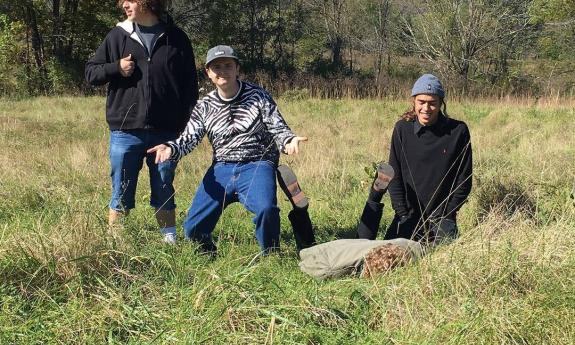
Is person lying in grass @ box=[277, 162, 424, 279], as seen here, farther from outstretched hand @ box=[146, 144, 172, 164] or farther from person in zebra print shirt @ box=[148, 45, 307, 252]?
outstretched hand @ box=[146, 144, 172, 164]

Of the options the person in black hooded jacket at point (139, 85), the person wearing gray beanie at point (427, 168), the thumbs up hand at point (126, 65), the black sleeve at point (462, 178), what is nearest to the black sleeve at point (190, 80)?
the person in black hooded jacket at point (139, 85)

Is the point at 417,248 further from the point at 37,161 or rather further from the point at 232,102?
the point at 37,161

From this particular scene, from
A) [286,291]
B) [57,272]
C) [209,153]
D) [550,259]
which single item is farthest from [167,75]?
[209,153]

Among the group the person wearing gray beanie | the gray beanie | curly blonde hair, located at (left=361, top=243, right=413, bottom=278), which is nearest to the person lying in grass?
curly blonde hair, located at (left=361, top=243, right=413, bottom=278)

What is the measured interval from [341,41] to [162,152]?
2526 cm

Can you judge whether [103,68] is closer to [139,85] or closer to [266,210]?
[139,85]

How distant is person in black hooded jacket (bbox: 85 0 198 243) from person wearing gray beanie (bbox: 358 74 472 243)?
1517 mm

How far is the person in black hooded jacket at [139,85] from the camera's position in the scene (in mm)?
3229

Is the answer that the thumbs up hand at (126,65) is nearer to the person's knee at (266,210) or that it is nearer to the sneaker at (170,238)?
the sneaker at (170,238)

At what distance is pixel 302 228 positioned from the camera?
3.39 m

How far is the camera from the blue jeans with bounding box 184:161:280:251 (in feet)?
10.2

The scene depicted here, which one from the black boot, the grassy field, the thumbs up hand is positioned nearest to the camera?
the grassy field

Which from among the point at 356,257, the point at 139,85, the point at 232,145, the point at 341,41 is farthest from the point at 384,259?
the point at 341,41

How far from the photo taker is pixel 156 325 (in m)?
2.16
